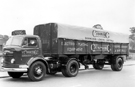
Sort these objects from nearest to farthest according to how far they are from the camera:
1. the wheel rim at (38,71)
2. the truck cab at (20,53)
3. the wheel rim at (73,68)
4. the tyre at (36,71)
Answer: the truck cab at (20,53) → the tyre at (36,71) → the wheel rim at (38,71) → the wheel rim at (73,68)

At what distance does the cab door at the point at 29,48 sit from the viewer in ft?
30.0

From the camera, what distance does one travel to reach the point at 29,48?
9352 mm

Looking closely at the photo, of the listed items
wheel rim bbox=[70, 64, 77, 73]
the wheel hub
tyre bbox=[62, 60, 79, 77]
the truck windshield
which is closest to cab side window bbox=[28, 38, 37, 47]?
the truck windshield

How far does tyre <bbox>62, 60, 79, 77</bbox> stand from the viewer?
10578mm

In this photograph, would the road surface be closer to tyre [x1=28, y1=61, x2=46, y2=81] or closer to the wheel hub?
A: tyre [x1=28, y1=61, x2=46, y2=81]

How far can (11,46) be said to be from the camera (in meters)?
9.22

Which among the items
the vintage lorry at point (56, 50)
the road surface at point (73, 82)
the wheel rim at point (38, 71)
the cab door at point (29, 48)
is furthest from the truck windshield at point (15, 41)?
the road surface at point (73, 82)

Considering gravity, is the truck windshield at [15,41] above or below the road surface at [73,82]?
above

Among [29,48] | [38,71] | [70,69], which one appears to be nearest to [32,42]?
[29,48]

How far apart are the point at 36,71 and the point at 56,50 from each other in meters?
1.65

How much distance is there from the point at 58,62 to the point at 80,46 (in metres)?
1.80

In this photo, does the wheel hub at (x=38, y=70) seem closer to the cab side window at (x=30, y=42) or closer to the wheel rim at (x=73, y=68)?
the cab side window at (x=30, y=42)

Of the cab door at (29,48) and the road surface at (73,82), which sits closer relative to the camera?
the road surface at (73,82)

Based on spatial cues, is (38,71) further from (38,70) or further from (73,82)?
(73,82)
